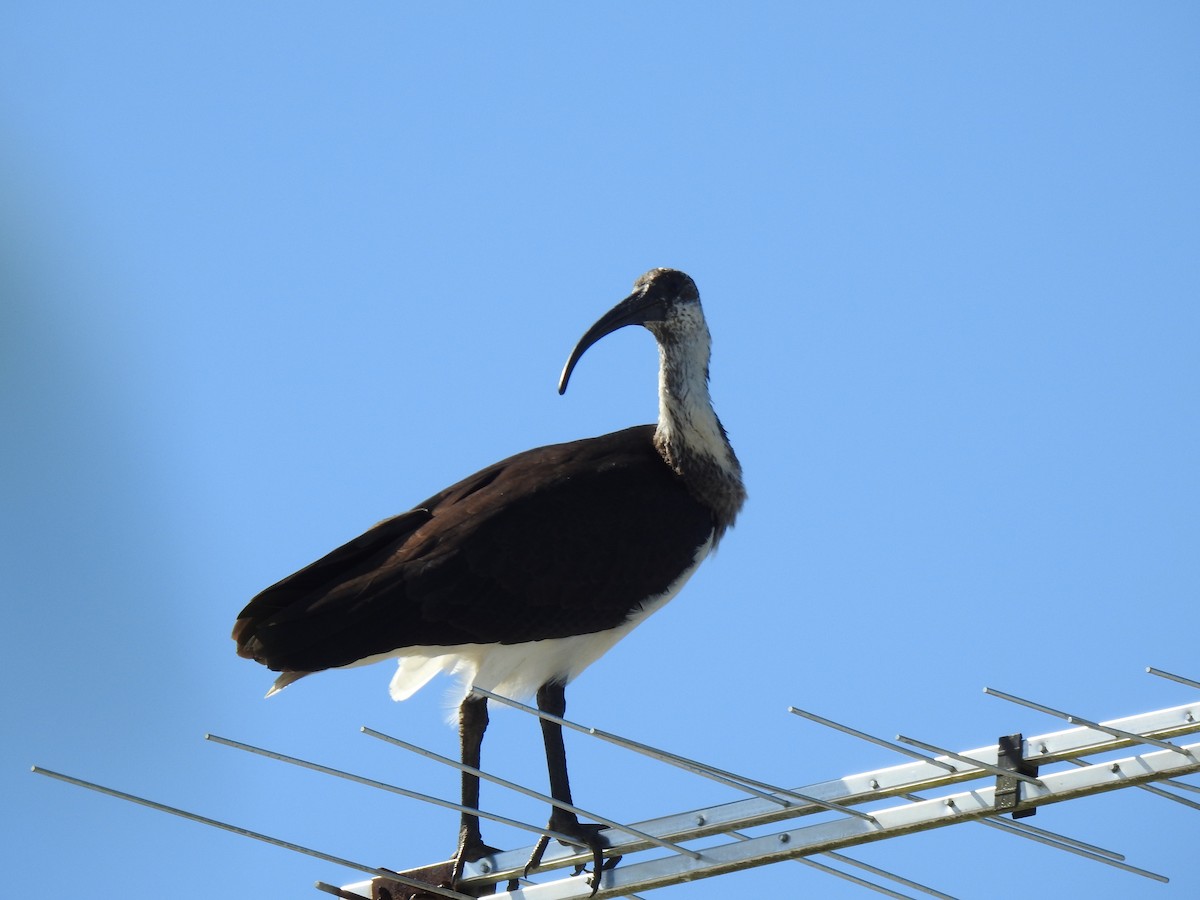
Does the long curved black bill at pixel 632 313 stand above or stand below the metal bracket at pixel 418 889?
above

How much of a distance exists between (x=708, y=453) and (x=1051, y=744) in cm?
408

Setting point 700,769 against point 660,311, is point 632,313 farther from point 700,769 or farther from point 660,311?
point 700,769

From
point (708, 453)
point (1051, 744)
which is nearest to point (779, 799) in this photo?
point (1051, 744)

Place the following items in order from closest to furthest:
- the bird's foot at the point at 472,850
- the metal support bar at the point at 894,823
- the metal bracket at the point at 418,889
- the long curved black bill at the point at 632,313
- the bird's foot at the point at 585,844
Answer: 1. the metal support bar at the point at 894,823
2. the bird's foot at the point at 585,844
3. the metal bracket at the point at 418,889
4. the bird's foot at the point at 472,850
5. the long curved black bill at the point at 632,313

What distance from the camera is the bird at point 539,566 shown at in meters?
8.46

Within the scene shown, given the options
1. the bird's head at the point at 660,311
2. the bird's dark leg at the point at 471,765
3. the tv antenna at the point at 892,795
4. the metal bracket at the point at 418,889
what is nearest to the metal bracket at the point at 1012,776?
the tv antenna at the point at 892,795

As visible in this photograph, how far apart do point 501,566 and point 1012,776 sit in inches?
141

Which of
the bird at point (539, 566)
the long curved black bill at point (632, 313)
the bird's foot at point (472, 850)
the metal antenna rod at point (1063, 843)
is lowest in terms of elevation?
the metal antenna rod at point (1063, 843)

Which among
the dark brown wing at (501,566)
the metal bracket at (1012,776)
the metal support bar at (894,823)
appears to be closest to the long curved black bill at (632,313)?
the dark brown wing at (501,566)

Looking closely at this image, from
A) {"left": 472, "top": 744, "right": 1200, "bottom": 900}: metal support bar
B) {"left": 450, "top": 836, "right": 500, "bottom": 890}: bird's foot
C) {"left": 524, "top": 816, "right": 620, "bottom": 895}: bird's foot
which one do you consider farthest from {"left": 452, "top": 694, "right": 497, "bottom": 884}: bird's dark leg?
{"left": 472, "top": 744, "right": 1200, "bottom": 900}: metal support bar

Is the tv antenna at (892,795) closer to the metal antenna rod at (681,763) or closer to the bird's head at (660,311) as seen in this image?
the metal antenna rod at (681,763)

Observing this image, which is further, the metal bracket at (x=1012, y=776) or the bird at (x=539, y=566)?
the bird at (x=539, y=566)

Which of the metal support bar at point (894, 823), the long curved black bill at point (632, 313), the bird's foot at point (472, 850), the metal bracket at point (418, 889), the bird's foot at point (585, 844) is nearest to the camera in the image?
the metal support bar at point (894, 823)

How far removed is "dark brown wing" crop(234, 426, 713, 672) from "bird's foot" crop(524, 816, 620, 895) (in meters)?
0.86
